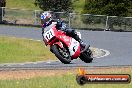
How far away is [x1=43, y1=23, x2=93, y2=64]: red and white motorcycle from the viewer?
6.81m

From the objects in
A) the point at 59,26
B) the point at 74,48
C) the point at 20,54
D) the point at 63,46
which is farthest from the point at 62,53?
the point at 20,54

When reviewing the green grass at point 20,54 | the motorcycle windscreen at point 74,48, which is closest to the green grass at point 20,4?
the green grass at point 20,54

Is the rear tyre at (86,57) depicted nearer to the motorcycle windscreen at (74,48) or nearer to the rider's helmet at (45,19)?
the motorcycle windscreen at (74,48)

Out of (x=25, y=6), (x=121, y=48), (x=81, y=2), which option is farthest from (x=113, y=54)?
(x=81, y=2)

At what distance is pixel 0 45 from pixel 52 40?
2080cm

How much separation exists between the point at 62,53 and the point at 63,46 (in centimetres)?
12

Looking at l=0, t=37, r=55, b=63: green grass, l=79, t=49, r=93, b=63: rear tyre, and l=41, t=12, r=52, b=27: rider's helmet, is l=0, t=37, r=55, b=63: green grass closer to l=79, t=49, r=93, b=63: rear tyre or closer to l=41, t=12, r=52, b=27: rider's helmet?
l=79, t=49, r=93, b=63: rear tyre

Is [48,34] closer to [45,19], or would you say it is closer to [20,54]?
[45,19]

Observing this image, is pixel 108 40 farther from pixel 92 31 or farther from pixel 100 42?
pixel 92 31

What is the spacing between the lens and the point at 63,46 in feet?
23.7

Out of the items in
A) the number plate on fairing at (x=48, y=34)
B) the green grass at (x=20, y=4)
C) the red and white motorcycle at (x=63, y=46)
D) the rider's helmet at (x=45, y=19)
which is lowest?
the green grass at (x=20, y=4)

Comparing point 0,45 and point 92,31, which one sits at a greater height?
point 0,45

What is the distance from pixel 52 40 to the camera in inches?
273

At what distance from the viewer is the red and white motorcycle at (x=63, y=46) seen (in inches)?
268
